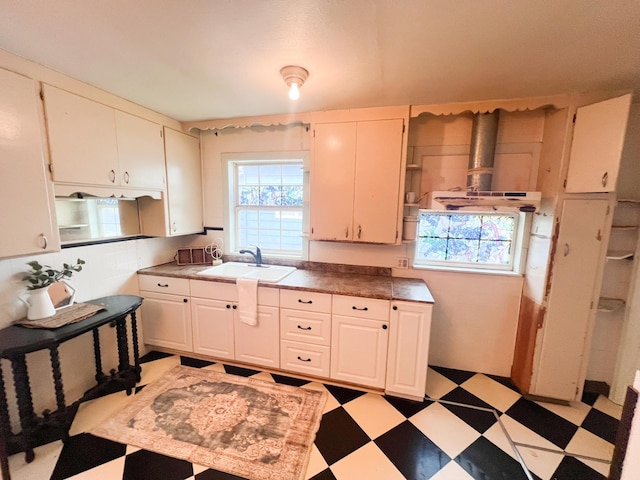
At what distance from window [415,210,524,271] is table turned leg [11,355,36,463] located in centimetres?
289

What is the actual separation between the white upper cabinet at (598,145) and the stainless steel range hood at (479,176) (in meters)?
0.38

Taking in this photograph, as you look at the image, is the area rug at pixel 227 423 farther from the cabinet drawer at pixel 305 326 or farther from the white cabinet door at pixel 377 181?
the white cabinet door at pixel 377 181

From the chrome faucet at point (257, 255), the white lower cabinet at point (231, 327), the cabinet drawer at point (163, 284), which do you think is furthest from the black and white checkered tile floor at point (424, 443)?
the chrome faucet at point (257, 255)

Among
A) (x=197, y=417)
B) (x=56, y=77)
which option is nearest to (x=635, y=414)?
(x=197, y=417)

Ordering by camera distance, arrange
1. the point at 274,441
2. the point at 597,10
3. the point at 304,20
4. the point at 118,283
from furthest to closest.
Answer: the point at 118,283
the point at 274,441
the point at 304,20
the point at 597,10

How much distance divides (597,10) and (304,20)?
3.96 ft

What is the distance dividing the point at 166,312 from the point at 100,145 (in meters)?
1.52

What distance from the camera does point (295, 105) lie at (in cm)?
219

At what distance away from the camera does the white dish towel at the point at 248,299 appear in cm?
220

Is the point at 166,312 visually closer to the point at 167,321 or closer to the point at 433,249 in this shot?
the point at 167,321

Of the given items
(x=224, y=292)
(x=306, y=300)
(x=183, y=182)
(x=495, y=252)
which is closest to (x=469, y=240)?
(x=495, y=252)

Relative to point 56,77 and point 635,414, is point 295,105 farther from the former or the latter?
point 635,414

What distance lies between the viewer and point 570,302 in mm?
1905

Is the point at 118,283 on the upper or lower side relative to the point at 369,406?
upper
